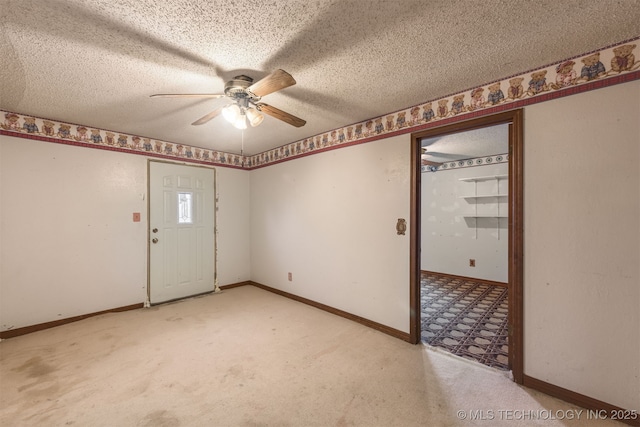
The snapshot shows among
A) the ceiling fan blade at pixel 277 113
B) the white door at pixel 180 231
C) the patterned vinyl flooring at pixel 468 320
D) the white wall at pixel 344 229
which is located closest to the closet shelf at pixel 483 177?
the patterned vinyl flooring at pixel 468 320

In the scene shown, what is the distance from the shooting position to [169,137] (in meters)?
3.71

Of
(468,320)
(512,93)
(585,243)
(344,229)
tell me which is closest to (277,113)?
(344,229)

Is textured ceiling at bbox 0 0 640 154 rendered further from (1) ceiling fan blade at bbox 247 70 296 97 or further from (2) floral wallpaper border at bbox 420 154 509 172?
(2) floral wallpaper border at bbox 420 154 509 172

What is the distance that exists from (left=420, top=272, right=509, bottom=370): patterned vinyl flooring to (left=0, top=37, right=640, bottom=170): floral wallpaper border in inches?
82.8

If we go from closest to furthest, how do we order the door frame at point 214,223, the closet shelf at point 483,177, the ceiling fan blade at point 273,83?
the ceiling fan blade at point 273,83
the door frame at point 214,223
the closet shelf at point 483,177

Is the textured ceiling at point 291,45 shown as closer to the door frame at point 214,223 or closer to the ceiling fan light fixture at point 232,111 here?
the ceiling fan light fixture at point 232,111

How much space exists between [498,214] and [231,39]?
4.80 metres

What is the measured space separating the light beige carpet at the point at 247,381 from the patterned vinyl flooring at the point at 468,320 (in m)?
0.22

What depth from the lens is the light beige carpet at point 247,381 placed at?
5.57 feet

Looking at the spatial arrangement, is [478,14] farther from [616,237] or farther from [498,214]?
[498,214]

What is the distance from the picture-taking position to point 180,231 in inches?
157

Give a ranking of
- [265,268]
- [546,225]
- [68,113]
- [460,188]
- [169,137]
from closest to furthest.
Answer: [546,225] → [68,113] → [169,137] → [265,268] → [460,188]

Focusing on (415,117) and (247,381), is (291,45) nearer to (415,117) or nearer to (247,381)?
(415,117)

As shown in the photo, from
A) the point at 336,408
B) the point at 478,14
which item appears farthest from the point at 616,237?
the point at 336,408
